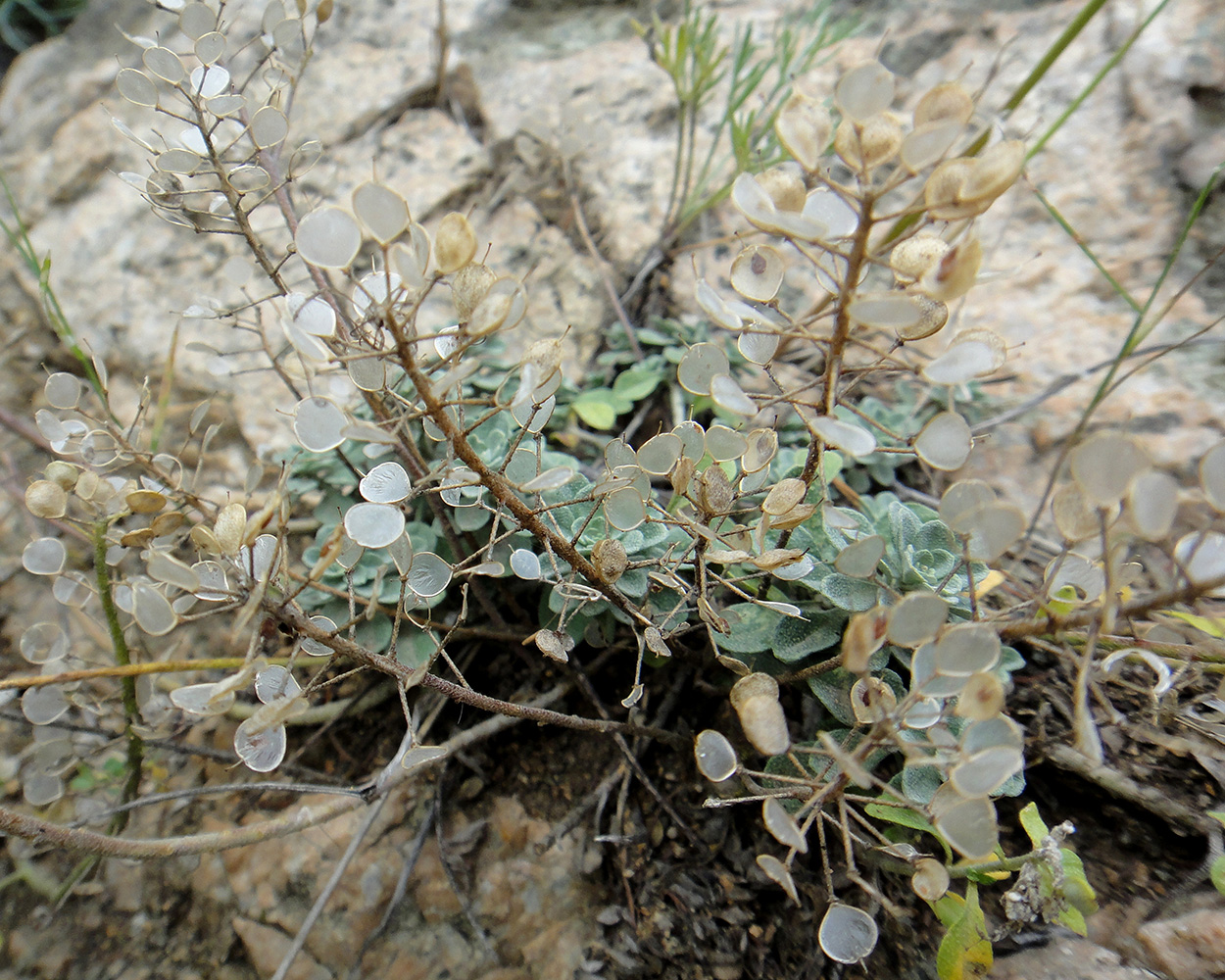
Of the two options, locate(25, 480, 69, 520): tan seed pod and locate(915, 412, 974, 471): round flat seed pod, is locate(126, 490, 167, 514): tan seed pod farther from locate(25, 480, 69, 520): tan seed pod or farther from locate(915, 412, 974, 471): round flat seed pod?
locate(915, 412, 974, 471): round flat seed pod

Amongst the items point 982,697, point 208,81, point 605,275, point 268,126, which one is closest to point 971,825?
point 982,697

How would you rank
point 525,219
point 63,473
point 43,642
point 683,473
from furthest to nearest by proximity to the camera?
1. point 525,219
2. point 43,642
3. point 63,473
4. point 683,473

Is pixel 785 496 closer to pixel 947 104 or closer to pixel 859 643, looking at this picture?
pixel 859 643

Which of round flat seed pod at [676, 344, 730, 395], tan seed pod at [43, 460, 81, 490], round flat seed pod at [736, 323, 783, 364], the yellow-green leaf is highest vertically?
round flat seed pod at [736, 323, 783, 364]

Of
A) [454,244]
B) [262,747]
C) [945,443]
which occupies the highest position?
[454,244]

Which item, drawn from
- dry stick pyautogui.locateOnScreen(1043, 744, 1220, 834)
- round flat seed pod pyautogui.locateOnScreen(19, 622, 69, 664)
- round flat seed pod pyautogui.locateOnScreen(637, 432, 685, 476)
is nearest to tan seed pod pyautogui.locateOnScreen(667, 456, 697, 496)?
round flat seed pod pyautogui.locateOnScreen(637, 432, 685, 476)

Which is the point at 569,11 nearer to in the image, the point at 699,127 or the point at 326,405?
the point at 699,127

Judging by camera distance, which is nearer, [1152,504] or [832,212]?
[1152,504]

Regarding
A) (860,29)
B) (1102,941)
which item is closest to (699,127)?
(860,29)
